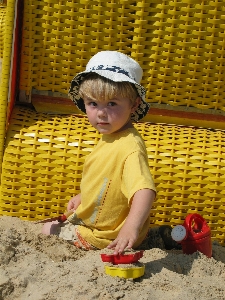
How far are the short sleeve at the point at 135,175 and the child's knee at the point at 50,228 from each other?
1.74ft

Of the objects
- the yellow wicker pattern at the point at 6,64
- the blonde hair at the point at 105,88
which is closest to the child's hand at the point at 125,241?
the blonde hair at the point at 105,88

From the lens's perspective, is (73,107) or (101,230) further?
(73,107)

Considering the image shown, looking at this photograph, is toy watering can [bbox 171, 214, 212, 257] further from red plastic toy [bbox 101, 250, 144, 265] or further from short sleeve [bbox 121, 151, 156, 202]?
red plastic toy [bbox 101, 250, 144, 265]

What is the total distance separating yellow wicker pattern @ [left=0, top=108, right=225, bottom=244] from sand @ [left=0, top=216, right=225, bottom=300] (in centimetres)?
44

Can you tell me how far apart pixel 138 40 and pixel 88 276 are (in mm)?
1532

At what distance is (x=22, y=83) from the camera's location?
3555 mm

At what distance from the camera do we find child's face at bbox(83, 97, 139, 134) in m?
2.79

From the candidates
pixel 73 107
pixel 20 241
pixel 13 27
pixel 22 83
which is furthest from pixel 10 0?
pixel 20 241

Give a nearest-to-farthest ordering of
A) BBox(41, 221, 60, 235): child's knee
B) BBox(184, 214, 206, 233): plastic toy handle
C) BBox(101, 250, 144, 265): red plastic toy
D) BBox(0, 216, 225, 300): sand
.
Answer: BBox(0, 216, 225, 300): sand
BBox(101, 250, 144, 265): red plastic toy
BBox(184, 214, 206, 233): plastic toy handle
BBox(41, 221, 60, 235): child's knee

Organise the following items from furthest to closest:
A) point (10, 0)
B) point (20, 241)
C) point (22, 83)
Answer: point (22, 83)
point (10, 0)
point (20, 241)

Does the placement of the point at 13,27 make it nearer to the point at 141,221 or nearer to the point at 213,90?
the point at 213,90

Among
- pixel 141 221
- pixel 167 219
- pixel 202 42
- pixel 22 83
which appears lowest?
pixel 167 219

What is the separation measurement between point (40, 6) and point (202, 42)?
2.90 ft

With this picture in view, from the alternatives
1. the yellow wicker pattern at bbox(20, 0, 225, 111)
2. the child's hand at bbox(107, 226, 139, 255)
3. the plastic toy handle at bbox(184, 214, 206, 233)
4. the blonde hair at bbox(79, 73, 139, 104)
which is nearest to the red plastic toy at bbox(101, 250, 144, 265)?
the child's hand at bbox(107, 226, 139, 255)
